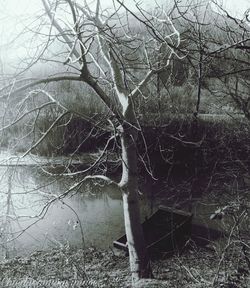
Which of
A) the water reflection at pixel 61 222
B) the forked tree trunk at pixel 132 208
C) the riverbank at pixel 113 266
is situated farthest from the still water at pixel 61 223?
the forked tree trunk at pixel 132 208

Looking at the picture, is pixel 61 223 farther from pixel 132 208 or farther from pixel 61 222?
pixel 132 208

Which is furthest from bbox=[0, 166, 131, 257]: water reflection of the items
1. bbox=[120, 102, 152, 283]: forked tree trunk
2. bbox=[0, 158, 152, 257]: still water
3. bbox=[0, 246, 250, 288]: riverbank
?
bbox=[120, 102, 152, 283]: forked tree trunk

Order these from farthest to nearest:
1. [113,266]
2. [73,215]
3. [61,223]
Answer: [73,215]
[61,223]
[113,266]

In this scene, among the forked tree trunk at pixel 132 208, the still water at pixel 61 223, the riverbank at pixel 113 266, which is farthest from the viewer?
the still water at pixel 61 223

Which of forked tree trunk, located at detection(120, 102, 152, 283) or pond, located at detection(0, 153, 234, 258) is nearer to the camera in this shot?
forked tree trunk, located at detection(120, 102, 152, 283)

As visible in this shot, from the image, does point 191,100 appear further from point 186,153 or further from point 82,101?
point 82,101

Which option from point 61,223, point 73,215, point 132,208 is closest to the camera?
point 132,208

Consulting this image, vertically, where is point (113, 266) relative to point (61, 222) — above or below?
below

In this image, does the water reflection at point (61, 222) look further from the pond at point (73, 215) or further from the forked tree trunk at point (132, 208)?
the forked tree trunk at point (132, 208)

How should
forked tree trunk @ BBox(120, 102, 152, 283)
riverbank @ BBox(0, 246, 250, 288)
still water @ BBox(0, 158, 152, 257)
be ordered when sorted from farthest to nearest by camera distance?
still water @ BBox(0, 158, 152, 257) < forked tree trunk @ BBox(120, 102, 152, 283) < riverbank @ BBox(0, 246, 250, 288)

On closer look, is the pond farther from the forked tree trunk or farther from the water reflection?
the forked tree trunk

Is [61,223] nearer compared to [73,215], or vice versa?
[61,223]

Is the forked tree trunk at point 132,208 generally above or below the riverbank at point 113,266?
above

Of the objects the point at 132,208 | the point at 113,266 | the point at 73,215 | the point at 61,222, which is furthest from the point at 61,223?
the point at 132,208
